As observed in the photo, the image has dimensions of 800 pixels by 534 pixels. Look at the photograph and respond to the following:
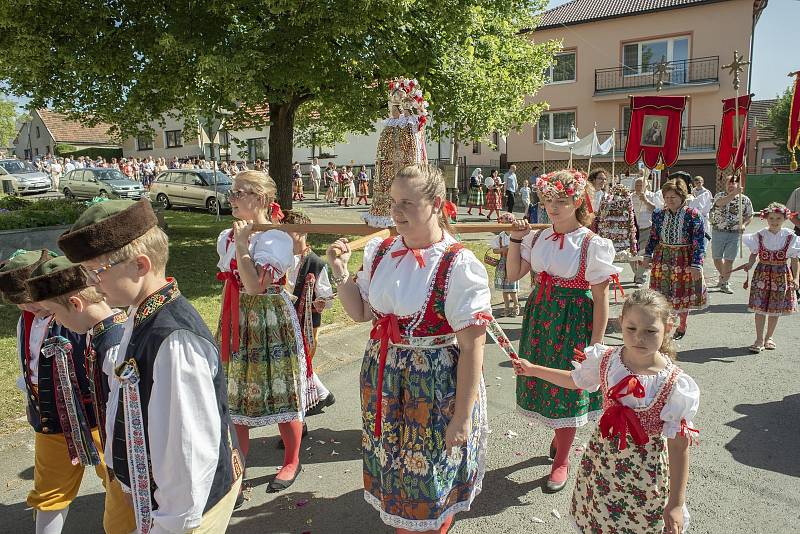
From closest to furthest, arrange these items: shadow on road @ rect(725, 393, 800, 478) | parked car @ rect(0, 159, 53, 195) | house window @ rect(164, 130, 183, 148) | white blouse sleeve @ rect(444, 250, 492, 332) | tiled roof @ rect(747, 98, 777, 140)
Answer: white blouse sleeve @ rect(444, 250, 492, 332), shadow on road @ rect(725, 393, 800, 478), parked car @ rect(0, 159, 53, 195), tiled roof @ rect(747, 98, 777, 140), house window @ rect(164, 130, 183, 148)

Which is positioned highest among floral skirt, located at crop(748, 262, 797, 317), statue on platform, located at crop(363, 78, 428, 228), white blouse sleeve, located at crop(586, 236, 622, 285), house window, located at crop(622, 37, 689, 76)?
house window, located at crop(622, 37, 689, 76)

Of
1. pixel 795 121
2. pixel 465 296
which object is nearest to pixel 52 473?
pixel 465 296

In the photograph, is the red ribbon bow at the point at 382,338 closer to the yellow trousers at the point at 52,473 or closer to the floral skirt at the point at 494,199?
the yellow trousers at the point at 52,473

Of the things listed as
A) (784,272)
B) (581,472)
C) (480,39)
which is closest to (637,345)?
(581,472)

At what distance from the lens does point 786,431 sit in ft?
15.1

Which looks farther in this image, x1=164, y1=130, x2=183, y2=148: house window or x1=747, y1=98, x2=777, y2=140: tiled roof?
x1=164, y1=130, x2=183, y2=148: house window

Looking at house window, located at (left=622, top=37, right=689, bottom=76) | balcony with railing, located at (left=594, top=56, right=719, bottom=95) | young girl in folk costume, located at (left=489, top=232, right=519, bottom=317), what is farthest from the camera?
house window, located at (left=622, top=37, right=689, bottom=76)

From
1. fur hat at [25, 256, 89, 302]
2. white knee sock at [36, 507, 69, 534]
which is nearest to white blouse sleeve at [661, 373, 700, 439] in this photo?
fur hat at [25, 256, 89, 302]

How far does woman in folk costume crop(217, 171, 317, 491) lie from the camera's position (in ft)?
12.2

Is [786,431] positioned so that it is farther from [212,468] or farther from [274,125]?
[274,125]

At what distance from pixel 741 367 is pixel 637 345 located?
4.34m

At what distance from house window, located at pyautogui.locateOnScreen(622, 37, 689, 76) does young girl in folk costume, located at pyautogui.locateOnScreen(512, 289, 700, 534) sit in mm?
28150

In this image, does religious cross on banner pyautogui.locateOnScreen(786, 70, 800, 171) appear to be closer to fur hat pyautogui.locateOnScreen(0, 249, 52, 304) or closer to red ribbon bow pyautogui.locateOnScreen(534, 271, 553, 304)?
red ribbon bow pyautogui.locateOnScreen(534, 271, 553, 304)

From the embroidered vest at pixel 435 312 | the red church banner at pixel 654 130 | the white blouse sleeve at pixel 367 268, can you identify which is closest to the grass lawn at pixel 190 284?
the white blouse sleeve at pixel 367 268
